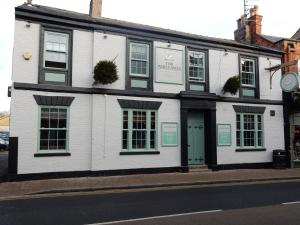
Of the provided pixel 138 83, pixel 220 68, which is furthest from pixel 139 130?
pixel 220 68

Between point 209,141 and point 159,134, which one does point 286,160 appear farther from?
point 159,134

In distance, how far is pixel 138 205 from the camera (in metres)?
9.15

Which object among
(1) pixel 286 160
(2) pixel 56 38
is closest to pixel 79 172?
(2) pixel 56 38

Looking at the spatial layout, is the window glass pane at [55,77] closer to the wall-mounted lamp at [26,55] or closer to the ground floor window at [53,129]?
the wall-mounted lamp at [26,55]

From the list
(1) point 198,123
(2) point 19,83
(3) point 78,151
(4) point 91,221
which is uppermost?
(2) point 19,83

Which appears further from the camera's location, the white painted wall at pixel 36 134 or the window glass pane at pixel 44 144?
the window glass pane at pixel 44 144

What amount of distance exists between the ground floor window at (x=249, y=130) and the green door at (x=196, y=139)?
209 centimetres

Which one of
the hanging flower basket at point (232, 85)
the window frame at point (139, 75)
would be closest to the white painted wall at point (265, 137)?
the hanging flower basket at point (232, 85)

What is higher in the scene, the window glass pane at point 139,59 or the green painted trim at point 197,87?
the window glass pane at point 139,59

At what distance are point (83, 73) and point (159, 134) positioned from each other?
4547 mm

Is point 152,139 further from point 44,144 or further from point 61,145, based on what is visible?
point 44,144

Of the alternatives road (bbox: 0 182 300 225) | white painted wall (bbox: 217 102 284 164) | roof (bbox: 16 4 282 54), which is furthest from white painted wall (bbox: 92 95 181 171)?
road (bbox: 0 182 300 225)

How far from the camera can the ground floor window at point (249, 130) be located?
1838cm

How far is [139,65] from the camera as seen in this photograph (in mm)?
16328
